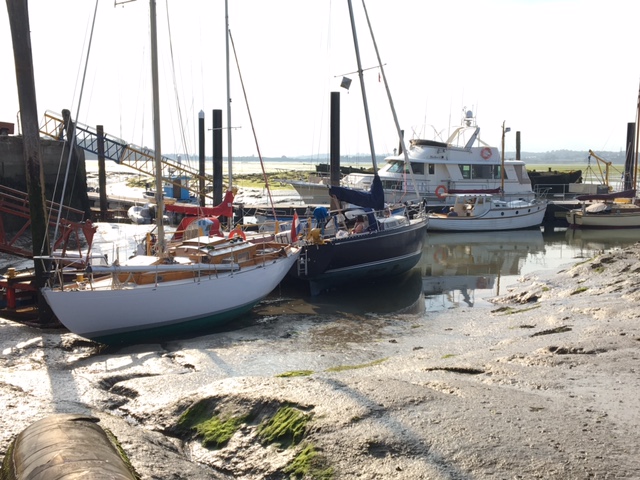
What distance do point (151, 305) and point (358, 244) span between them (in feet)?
25.4

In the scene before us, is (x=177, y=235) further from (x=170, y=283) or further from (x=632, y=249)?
(x=632, y=249)

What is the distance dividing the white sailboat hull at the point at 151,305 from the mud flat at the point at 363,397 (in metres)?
0.49

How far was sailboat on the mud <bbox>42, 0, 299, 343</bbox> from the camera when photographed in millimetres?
11461

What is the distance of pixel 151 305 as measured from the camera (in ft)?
39.7

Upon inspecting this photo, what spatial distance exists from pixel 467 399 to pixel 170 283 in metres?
7.14

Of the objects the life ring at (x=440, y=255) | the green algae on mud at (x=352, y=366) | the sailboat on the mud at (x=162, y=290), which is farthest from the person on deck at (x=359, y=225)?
the green algae on mud at (x=352, y=366)

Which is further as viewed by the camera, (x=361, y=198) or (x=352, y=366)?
(x=361, y=198)

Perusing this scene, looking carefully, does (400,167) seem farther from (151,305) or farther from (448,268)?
(151,305)

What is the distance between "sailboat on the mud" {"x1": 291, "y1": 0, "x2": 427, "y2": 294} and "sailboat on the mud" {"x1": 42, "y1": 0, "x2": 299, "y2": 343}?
2.61 m

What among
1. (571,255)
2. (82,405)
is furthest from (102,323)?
(571,255)

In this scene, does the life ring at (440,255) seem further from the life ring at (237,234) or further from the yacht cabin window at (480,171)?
the yacht cabin window at (480,171)

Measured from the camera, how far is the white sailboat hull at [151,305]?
37.3ft

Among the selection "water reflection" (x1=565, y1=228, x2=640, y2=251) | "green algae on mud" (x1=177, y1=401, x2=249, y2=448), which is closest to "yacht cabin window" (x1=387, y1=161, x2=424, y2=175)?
"water reflection" (x1=565, y1=228, x2=640, y2=251)

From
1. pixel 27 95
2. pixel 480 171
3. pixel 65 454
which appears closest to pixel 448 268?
pixel 27 95
